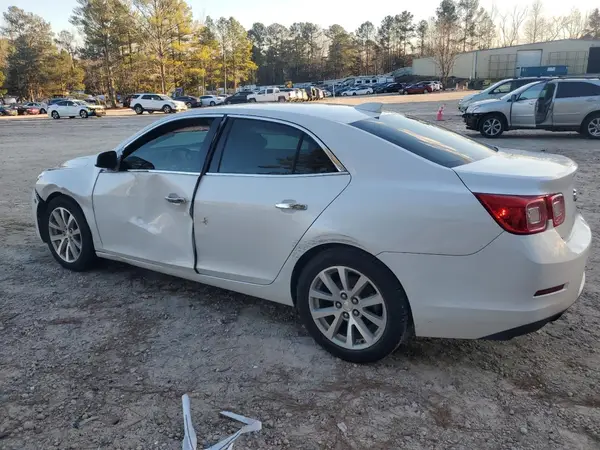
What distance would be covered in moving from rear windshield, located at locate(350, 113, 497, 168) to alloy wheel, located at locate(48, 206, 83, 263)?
286cm

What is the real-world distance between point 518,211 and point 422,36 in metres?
116

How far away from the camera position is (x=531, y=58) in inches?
3002

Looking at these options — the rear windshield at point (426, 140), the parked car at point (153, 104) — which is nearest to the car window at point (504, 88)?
the rear windshield at point (426, 140)

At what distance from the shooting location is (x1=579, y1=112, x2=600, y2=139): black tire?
45.3 ft

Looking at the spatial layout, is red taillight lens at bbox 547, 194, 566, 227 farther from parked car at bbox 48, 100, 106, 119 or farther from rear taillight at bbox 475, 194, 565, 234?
parked car at bbox 48, 100, 106, 119

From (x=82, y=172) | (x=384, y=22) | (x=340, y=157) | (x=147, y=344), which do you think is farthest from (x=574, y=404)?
(x=384, y=22)

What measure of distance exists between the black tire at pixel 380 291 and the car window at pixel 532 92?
1330 cm

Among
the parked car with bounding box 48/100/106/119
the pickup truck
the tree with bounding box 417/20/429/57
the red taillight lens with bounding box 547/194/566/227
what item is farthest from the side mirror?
the tree with bounding box 417/20/429/57

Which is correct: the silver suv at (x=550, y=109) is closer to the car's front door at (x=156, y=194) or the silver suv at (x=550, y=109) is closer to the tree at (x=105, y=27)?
the car's front door at (x=156, y=194)

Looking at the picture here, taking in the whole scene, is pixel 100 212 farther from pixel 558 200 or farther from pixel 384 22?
pixel 384 22

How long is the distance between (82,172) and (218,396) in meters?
2.63

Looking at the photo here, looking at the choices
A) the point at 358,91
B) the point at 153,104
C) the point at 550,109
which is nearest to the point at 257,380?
the point at 550,109

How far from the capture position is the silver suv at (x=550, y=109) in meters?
13.7

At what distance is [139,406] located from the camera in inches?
106
